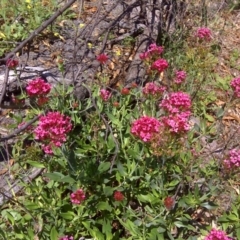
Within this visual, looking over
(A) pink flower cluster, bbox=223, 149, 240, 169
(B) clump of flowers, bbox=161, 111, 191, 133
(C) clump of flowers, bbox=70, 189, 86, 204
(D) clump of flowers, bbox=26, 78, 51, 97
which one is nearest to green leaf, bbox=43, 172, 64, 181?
(C) clump of flowers, bbox=70, 189, 86, 204

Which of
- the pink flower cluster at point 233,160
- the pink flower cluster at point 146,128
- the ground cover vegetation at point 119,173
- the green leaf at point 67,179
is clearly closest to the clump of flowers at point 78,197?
the ground cover vegetation at point 119,173

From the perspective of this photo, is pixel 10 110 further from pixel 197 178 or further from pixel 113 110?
pixel 197 178

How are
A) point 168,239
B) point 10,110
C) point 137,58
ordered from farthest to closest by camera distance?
point 137,58 → point 10,110 → point 168,239

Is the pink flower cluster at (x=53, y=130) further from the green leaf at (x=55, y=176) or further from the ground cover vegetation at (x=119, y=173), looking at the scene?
the green leaf at (x=55, y=176)

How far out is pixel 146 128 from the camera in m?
2.41

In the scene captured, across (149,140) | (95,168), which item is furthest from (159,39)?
(149,140)

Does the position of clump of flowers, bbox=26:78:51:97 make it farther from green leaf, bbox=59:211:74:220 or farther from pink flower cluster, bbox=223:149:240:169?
pink flower cluster, bbox=223:149:240:169

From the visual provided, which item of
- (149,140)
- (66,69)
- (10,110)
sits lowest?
(10,110)

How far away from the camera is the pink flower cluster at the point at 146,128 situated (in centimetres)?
240

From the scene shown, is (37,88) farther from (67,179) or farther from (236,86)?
(236,86)

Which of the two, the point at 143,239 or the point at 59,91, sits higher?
the point at 59,91

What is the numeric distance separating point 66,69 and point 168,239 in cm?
185

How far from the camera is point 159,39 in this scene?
467cm

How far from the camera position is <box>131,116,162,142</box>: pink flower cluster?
2.40 m
